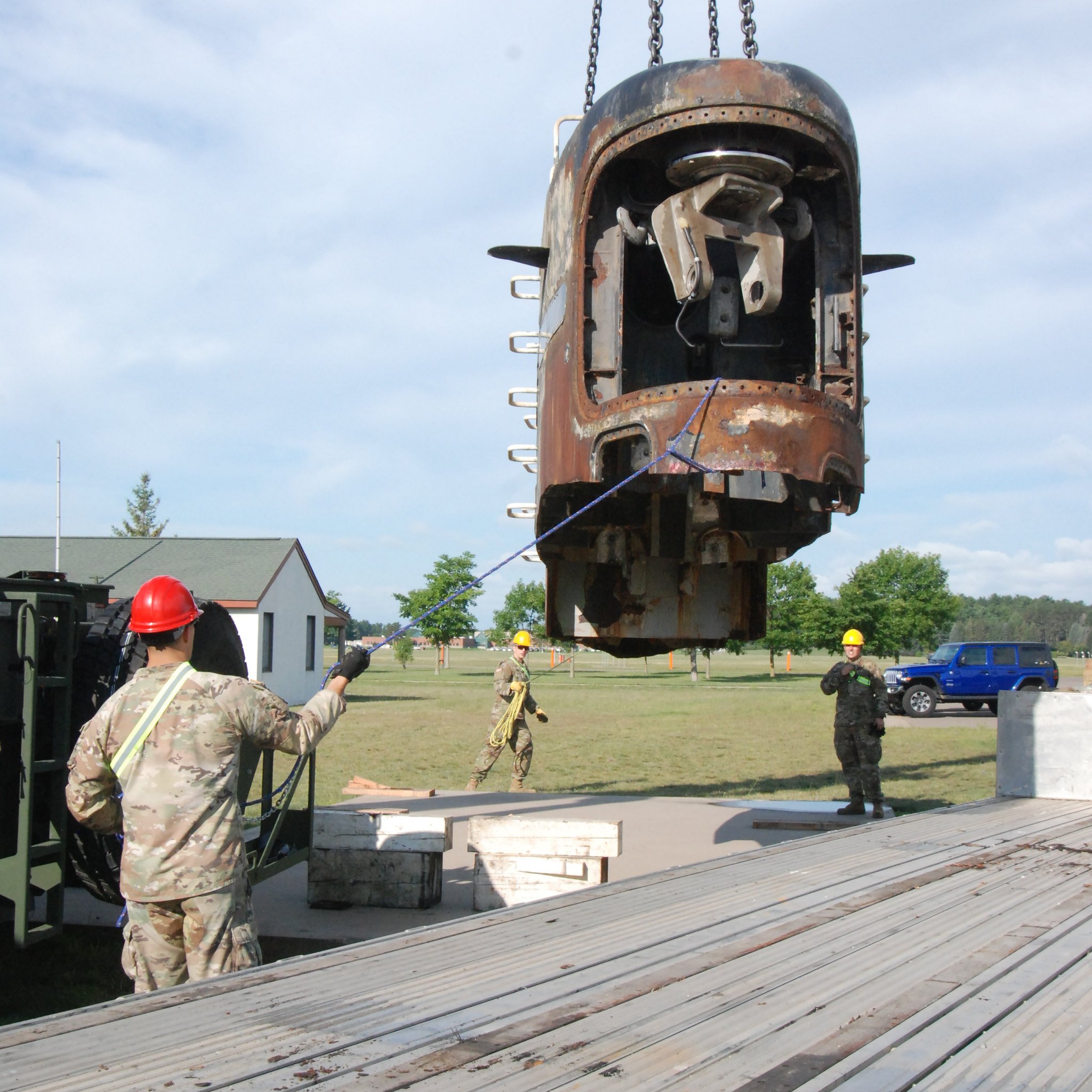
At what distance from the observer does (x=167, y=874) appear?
12.5 feet

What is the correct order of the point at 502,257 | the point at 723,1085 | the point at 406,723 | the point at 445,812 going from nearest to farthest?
the point at 723,1085 < the point at 502,257 < the point at 445,812 < the point at 406,723

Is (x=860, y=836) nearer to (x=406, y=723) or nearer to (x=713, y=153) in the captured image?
(x=713, y=153)

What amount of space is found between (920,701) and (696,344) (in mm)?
22890

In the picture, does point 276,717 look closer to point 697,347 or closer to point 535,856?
point 535,856

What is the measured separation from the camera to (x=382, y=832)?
7.28 meters

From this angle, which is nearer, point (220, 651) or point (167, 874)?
point (167, 874)

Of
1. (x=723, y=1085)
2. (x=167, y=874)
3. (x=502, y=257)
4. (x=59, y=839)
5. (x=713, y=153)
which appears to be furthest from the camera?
(x=502, y=257)

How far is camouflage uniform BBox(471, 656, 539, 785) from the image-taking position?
12469 millimetres

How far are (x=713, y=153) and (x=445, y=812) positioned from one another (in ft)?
22.6

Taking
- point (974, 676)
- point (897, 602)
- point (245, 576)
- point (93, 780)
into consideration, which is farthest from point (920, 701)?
point (897, 602)

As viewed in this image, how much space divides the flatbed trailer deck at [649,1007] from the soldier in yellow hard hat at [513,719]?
8121mm

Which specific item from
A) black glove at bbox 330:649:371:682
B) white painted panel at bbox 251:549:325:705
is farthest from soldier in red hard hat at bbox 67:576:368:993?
white painted panel at bbox 251:549:325:705

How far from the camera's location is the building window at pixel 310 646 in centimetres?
3275

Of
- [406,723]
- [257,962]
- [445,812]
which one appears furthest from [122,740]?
[406,723]
